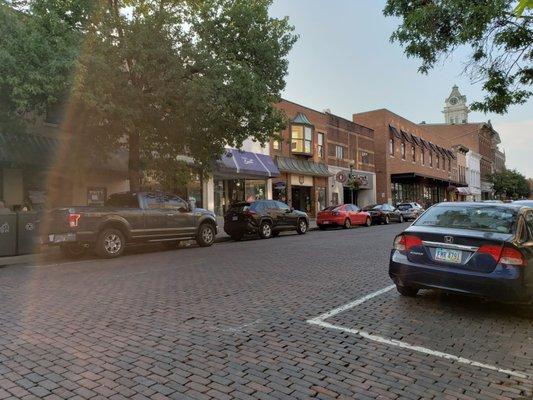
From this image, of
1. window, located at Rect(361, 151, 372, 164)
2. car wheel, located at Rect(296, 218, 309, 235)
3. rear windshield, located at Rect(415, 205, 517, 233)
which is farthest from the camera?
window, located at Rect(361, 151, 372, 164)

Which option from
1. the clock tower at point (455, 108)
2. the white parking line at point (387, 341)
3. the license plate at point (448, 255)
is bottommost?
the white parking line at point (387, 341)

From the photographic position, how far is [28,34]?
448 inches

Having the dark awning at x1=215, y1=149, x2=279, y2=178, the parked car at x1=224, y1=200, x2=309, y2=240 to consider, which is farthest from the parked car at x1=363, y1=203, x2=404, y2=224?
the parked car at x1=224, y1=200, x2=309, y2=240

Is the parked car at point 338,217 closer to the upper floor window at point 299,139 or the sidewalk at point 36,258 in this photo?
the upper floor window at point 299,139

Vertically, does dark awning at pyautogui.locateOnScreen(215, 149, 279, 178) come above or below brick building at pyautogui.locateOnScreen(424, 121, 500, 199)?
below

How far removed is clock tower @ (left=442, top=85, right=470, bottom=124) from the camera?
356 ft

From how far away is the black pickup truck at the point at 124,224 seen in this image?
1157cm

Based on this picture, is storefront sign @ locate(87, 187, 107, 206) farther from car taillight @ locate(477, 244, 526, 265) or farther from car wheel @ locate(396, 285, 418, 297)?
car taillight @ locate(477, 244, 526, 265)

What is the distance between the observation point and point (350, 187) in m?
35.3

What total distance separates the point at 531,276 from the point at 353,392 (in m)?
3.30

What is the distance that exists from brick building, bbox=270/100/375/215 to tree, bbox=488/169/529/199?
4820 cm

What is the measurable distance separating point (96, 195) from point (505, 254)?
16.7 metres

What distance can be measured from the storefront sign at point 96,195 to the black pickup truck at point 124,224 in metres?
5.20

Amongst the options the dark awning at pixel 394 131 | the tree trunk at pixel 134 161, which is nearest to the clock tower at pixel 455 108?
the dark awning at pixel 394 131
